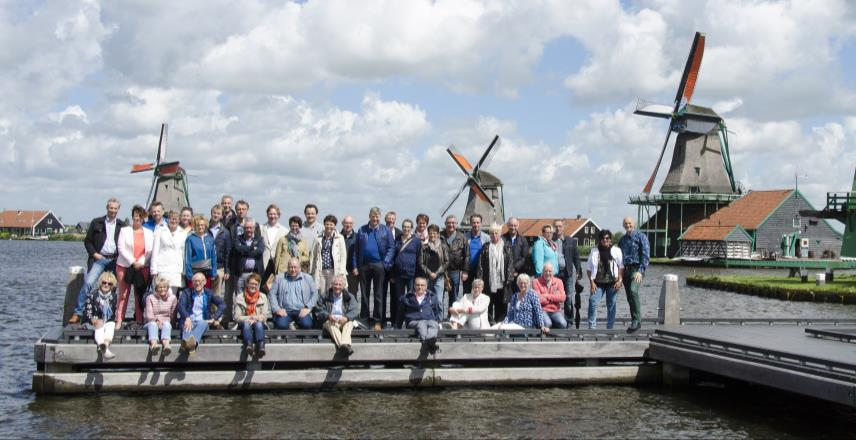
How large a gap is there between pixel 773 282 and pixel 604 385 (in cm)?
3360

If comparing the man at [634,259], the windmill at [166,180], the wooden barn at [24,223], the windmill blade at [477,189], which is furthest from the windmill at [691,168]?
the wooden barn at [24,223]

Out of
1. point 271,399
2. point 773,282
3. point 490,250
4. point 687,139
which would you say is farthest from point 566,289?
point 687,139

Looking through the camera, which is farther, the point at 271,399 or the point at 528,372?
the point at 528,372

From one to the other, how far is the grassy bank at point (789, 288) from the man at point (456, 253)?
26.5 m

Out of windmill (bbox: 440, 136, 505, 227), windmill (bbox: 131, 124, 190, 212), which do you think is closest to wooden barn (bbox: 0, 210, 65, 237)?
windmill (bbox: 131, 124, 190, 212)

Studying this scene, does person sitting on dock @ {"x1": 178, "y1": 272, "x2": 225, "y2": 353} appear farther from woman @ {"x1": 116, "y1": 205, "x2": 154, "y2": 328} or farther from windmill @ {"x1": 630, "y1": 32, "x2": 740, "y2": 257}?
windmill @ {"x1": 630, "y1": 32, "x2": 740, "y2": 257}

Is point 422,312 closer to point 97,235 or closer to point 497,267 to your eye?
point 497,267

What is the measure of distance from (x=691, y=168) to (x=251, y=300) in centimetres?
6585

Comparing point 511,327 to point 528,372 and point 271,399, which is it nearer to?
point 528,372

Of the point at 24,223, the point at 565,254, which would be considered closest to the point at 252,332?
the point at 565,254

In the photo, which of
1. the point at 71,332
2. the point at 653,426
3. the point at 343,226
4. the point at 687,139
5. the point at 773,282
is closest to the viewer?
the point at 653,426

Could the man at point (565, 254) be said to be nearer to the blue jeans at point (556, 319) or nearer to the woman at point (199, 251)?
the blue jeans at point (556, 319)

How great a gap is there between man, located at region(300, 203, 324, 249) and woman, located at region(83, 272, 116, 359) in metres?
2.90

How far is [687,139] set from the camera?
73312 millimetres
